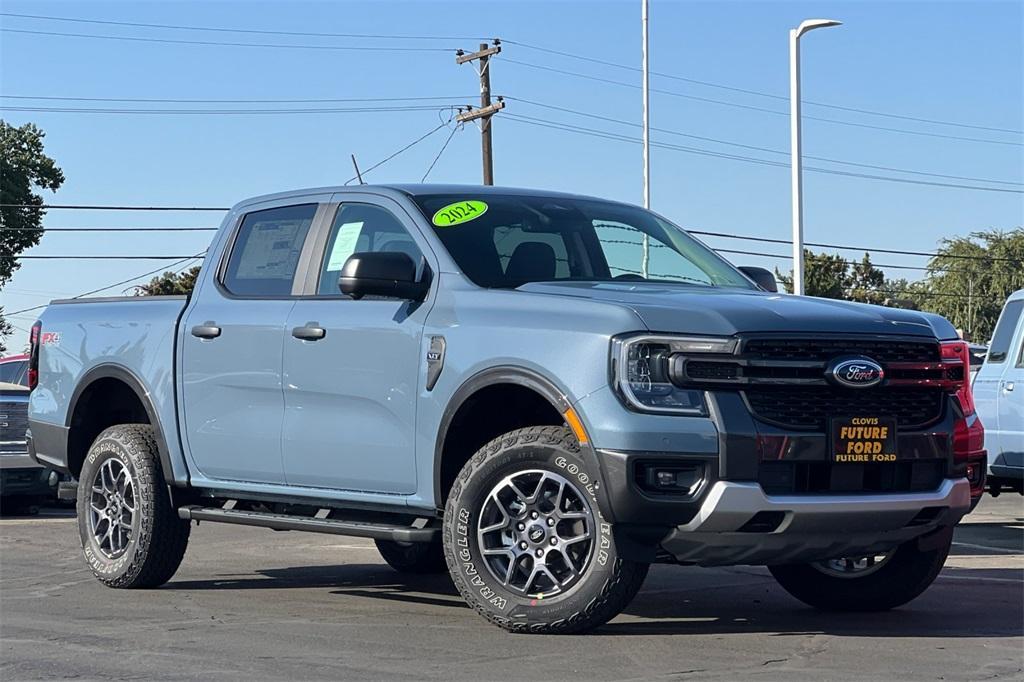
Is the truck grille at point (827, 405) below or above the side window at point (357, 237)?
below

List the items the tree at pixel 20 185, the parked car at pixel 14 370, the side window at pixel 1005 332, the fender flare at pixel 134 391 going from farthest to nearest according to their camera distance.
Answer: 1. the tree at pixel 20 185
2. the parked car at pixel 14 370
3. the side window at pixel 1005 332
4. the fender flare at pixel 134 391

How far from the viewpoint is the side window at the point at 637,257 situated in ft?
26.3

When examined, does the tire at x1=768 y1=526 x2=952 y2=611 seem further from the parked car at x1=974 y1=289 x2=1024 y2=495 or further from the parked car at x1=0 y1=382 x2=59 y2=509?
the parked car at x1=0 y1=382 x2=59 y2=509

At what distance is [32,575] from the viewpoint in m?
9.75

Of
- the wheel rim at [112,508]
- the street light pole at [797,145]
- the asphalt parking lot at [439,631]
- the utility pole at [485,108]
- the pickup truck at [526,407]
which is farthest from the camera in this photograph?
the utility pole at [485,108]

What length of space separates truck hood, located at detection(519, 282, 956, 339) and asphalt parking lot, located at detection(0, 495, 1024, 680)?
1.32 m

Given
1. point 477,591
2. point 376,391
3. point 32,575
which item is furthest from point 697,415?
point 32,575

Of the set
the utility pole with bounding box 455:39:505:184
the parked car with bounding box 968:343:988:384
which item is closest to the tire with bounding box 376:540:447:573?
the parked car with bounding box 968:343:988:384

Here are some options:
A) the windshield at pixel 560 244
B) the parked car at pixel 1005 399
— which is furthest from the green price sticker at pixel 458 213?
the parked car at pixel 1005 399

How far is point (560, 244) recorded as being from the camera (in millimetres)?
7965

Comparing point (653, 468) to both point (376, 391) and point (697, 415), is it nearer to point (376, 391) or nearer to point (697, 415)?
point (697, 415)

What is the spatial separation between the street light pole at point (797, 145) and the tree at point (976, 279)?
55.0 m

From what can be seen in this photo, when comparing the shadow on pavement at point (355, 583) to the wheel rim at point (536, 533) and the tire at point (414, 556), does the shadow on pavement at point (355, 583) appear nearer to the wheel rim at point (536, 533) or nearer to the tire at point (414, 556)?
the tire at point (414, 556)

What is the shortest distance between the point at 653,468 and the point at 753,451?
401mm
